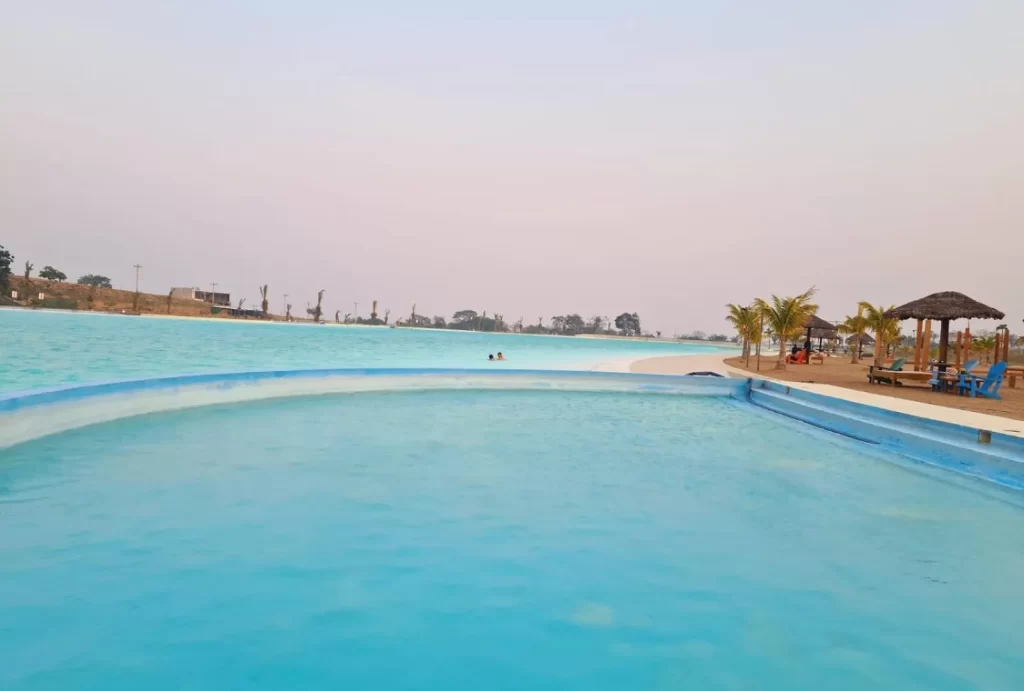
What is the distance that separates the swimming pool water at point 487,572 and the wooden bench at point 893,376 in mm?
8004

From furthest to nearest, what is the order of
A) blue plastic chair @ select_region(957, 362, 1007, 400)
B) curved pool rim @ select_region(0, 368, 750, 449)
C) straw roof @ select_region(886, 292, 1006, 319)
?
straw roof @ select_region(886, 292, 1006, 319) → blue plastic chair @ select_region(957, 362, 1007, 400) → curved pool rim @ select_region(0, 368, 750, 449)

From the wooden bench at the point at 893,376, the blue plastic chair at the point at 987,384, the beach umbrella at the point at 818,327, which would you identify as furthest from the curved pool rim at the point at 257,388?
the beach umbrella at the point at 818,327

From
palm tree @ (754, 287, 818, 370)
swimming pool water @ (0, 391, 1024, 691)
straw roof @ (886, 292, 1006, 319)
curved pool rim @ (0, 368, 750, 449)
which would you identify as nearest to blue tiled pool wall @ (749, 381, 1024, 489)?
swimming pool water @ (0, 391, 1024, 691)

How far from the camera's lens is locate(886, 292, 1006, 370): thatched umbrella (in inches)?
509

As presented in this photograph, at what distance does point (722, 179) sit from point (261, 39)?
17.9 metres

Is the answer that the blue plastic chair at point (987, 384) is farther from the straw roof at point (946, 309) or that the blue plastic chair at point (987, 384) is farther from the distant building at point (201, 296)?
the distant building at point (201, 296)

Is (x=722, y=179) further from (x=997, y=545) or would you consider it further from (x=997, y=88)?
(x=997, y=545)

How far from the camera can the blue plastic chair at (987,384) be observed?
1073 cm

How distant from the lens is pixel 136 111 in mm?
19281

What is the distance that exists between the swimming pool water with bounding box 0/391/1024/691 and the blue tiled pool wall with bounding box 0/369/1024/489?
49cm

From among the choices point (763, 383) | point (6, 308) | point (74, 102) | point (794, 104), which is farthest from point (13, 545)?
point (6, 308)

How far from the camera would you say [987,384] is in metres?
11.0

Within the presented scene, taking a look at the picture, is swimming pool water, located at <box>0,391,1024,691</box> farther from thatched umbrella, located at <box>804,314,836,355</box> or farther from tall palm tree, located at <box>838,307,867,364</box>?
tall palm tree, located at <box>838,307,867,364</box>

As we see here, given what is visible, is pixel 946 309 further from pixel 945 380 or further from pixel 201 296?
pixel 201 296
